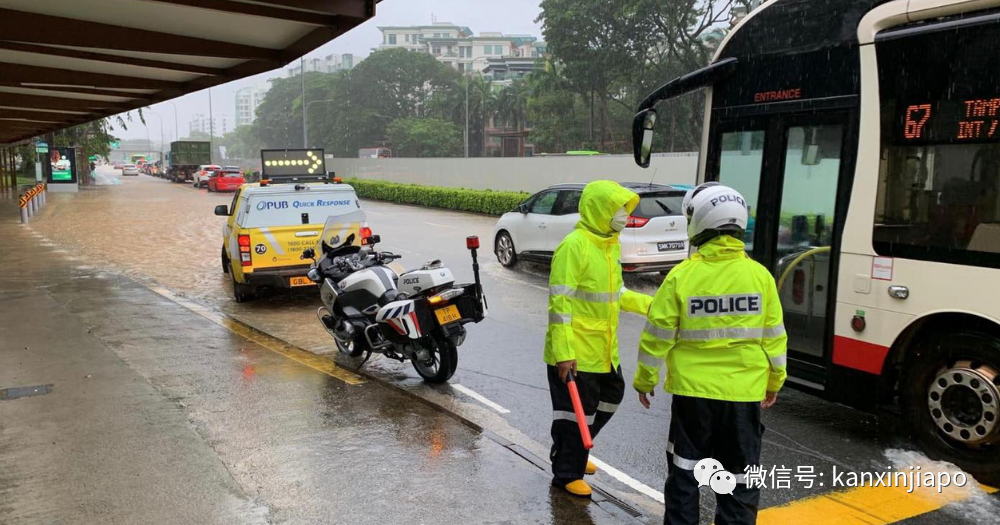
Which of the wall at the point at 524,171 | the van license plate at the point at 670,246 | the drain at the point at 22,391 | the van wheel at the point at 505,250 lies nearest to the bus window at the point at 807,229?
the van license plate at the point at 670,246

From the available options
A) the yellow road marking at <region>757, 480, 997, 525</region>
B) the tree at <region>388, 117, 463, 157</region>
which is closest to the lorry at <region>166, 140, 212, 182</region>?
the tree at <region>388, 117, 463, 157</region>

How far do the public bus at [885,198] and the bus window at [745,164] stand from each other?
18 mm

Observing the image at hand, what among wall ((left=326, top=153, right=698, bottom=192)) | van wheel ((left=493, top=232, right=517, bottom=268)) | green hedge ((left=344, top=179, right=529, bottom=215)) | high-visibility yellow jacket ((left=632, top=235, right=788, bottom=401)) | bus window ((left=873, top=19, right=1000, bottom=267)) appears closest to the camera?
high-visibility yellow jacket ((left=632, top=235, right=788, bottom=401))

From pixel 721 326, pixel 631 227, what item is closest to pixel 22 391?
pixel 721 326

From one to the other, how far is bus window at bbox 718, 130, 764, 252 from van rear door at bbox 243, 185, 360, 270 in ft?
20.0

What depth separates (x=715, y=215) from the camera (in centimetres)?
333

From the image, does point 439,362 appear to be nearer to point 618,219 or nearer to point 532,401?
point 532,401

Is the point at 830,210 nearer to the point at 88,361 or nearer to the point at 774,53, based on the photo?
the point at 774,53

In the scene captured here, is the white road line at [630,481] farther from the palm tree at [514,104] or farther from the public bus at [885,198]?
the palm tree at [514,104]

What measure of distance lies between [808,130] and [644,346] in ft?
9.70

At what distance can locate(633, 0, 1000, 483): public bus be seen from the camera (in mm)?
4488

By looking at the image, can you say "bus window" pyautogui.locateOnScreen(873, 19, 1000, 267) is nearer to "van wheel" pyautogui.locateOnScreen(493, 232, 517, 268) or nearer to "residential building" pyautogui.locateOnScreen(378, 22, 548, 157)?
"van wheel" pyautogui.locateOnScreen(493, 232, 517, 268)

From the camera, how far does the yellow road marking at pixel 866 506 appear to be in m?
4.02

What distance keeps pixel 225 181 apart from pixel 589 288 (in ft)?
141
